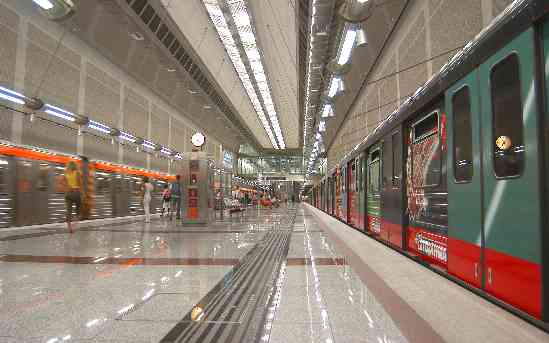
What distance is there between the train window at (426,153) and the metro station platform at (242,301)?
0.94 metres

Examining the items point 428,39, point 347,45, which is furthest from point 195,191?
point 428,39

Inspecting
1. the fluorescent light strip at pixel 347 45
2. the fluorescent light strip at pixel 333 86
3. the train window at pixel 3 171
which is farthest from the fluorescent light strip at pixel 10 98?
the fluorescent light strip at pixel 333 86

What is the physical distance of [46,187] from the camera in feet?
39.0

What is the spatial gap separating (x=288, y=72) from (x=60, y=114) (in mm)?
10561

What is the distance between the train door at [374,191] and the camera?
6.94 meters

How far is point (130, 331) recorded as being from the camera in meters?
2.64

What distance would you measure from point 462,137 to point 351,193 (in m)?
7.30

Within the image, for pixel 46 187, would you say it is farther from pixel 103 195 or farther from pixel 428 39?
pixel 428 39

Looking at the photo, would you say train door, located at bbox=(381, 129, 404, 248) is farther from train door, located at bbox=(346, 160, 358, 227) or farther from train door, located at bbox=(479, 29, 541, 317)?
train door, located at bbox=(346, 160, 358, 227)

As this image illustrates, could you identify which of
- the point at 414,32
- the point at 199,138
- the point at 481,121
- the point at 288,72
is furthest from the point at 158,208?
the point at 481,121

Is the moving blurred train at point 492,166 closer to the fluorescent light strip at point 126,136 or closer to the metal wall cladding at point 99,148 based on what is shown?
the fluorescent light strip at point 126,136

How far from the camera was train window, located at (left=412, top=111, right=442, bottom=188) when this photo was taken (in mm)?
4039

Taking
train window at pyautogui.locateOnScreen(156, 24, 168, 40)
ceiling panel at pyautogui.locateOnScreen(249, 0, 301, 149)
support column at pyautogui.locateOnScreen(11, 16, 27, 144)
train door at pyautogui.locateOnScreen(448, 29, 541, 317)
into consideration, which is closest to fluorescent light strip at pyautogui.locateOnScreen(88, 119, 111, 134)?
support column at pyautogui.locateOnScreen(11, 16, 27, 144)

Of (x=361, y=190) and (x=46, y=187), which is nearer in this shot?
(x=361, y=190)
